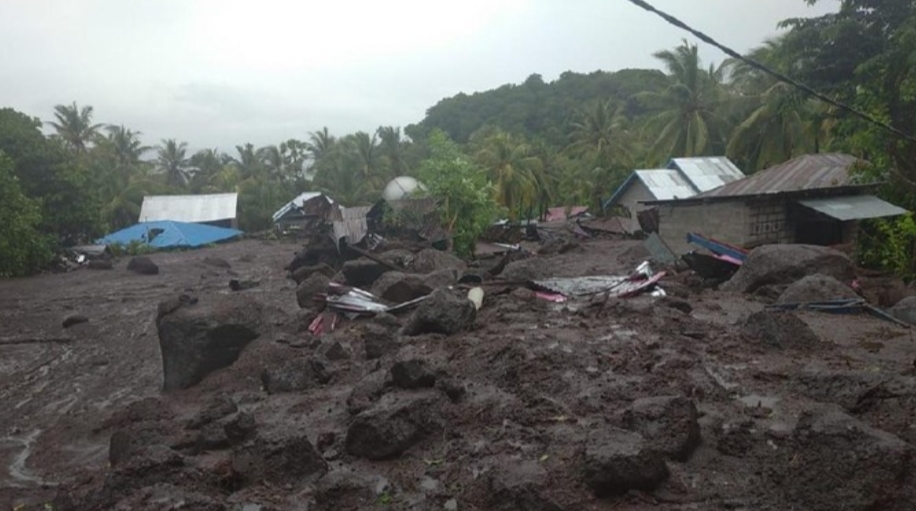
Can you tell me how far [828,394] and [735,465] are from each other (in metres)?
1.82

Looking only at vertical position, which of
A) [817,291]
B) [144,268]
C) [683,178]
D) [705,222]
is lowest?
[144,268]

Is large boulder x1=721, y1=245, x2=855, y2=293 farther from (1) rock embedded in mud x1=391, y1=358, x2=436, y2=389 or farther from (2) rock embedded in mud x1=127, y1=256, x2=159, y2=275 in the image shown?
(2) rock embedded in mud x1=127, y1=256, x2=159, y2=275

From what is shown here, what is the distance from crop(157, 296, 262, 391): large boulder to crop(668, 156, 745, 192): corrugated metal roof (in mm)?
23673

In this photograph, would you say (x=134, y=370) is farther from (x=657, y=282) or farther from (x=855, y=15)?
(x=855, y=15)

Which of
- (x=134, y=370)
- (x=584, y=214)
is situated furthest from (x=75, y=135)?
(x=134, y=370)

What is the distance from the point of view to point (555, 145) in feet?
210

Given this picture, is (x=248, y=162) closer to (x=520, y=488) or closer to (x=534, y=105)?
(x=534, y=105)

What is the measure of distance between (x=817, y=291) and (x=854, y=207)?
690 centimetres

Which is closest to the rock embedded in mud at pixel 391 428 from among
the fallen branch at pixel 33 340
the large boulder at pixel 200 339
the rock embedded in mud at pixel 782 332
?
the rock embedded in mud at pixel 782 332

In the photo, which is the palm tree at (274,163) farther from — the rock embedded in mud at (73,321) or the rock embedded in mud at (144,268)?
the rock embedded in mud at (73,321)

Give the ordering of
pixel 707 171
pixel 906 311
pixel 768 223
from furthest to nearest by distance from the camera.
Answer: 1. pixel 707 171
2. pixel 768 223
3. pixel 906 311

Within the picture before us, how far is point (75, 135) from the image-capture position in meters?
52.5

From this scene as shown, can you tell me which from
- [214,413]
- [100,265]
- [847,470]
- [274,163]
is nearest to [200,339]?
[214,413]

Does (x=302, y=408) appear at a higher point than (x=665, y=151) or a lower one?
lower
